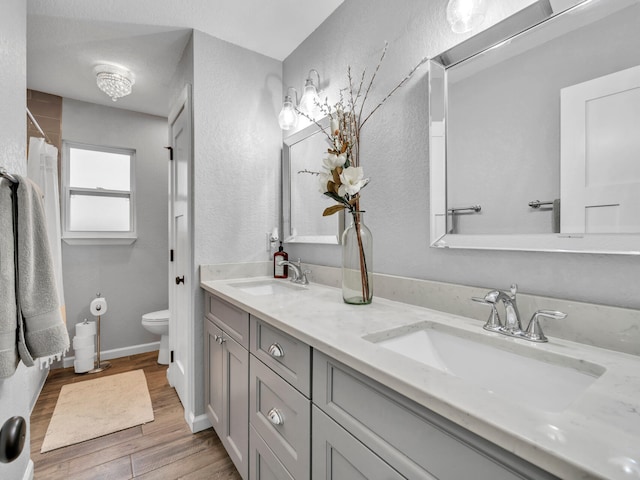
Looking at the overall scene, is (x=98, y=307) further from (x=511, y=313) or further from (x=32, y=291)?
(x=511, y=313)

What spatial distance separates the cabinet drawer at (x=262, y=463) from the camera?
41.6 inches

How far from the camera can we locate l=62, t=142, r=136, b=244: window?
284 cm

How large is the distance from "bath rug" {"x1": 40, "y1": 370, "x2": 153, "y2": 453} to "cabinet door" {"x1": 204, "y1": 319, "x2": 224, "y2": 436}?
541 mm

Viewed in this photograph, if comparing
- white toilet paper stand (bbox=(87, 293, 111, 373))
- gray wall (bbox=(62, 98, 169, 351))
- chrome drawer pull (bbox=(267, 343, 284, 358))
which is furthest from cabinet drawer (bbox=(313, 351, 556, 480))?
gray wall (bbox=(62, 98, 169, 351))

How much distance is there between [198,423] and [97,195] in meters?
2.37

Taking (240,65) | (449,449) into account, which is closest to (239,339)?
(449,449)

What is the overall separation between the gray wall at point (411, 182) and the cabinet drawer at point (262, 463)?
84cm

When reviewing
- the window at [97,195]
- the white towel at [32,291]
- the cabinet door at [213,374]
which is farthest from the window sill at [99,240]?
the white towel at [32,291]

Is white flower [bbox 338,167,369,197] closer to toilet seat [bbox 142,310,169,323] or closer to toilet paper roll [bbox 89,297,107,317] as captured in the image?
toilet seat [bbox 142,310,169,323]

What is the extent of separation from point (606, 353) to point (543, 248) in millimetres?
290

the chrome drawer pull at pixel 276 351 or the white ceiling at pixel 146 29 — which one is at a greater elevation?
the white ceiling at pixel 146 29

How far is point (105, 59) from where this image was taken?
7.17ft

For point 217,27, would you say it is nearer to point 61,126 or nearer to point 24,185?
point 24,185

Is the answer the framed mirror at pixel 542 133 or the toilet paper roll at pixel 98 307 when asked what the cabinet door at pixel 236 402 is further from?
the toilet paper roll at pixel 98 307
